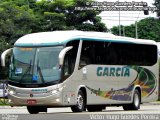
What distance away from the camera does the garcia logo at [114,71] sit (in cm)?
2755

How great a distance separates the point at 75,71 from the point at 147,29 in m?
75.2

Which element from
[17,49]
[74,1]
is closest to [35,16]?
[74,1]

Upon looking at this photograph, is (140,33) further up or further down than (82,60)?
further down

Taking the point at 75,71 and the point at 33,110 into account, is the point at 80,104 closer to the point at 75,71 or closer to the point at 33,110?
the point at 75,71

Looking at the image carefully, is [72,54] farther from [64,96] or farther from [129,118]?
Answer: [129,118]

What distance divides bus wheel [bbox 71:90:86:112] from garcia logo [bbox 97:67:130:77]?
1687mm

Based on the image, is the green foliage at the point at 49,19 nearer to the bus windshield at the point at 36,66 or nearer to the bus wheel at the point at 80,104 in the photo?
the bus wheel at the point at 80,104

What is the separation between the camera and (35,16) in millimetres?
65188

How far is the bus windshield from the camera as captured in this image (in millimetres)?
24562

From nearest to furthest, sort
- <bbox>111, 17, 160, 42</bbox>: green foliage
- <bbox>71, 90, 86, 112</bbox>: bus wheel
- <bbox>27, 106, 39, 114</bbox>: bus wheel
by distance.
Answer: <bbox>71, 90, 86, 112</bbox>: bus wheel → <bbox>27, 106, 39, 114</bbox>: bus wheel → <bbox>111, 17, 160, 42</bbox>: green foliage

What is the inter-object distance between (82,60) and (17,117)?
843 centimetres

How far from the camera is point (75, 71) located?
25516 millimetres

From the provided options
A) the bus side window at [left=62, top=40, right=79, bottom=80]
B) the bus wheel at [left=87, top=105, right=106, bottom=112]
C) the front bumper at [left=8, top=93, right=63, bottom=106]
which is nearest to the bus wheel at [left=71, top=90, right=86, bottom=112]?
the front bumper at [left=8, top=93, right=63, bottom=106]

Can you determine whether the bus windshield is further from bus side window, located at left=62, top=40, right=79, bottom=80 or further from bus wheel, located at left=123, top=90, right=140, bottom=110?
bus wheel, located at left=123, top=90, right=140, bottom=110
